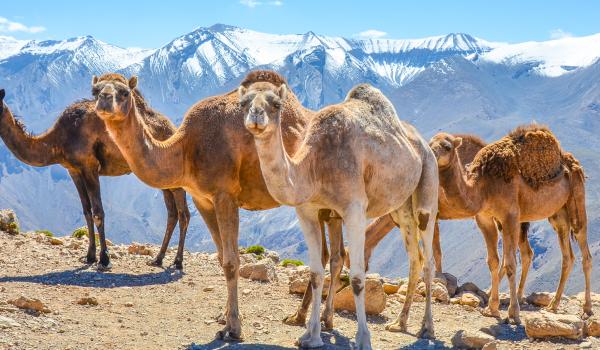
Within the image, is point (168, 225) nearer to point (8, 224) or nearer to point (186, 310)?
point (8, 224)

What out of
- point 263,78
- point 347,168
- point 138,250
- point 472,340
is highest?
point 263,78

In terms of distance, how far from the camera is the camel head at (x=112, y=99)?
11.4m

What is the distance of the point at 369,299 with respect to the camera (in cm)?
1422

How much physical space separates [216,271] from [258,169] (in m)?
7.10

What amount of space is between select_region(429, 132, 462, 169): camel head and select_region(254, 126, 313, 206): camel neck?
15.3 feet

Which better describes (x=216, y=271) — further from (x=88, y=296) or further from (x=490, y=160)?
(x=490, y=160)

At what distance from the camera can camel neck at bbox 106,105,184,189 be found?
11539 millimetres

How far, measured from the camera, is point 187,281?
55.3 ft

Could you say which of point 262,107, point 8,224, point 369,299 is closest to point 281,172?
point 262,107

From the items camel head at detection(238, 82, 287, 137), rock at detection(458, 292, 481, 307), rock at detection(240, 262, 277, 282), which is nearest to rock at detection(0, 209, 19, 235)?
rock at detection(240, 262, 277, 282)

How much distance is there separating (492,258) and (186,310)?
608cm

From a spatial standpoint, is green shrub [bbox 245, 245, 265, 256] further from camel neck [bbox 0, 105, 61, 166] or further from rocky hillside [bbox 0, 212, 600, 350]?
camel neck [bbox 0, 105, 61, 166]

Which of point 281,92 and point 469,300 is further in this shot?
point 469,300

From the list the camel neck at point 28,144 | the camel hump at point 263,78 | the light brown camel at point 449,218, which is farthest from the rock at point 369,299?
the camel neck at point 28,144
